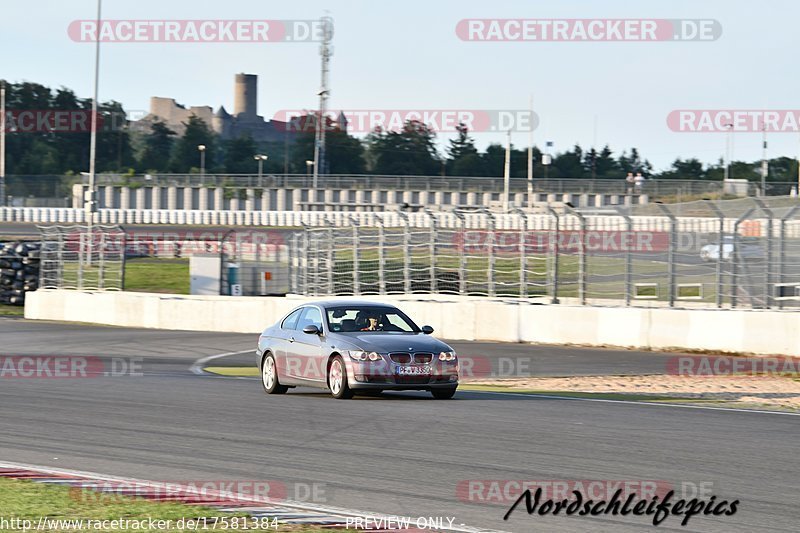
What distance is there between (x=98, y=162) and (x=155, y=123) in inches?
337

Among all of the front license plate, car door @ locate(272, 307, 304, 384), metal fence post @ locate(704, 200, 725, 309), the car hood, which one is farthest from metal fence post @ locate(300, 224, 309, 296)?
the front license plate

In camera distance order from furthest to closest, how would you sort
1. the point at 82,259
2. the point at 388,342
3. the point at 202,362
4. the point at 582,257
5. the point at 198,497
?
the point at 82,259, the point at 582,257, the point at 202,362, the point at 388,342, the point at 198,497

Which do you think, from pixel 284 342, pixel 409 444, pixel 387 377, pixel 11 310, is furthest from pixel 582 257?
pixel 11 310

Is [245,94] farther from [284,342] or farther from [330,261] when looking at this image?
[284,342]

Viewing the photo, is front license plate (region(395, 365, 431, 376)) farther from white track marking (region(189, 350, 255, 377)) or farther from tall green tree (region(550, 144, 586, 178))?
tall green tree (region(550, 144, 586, 178))

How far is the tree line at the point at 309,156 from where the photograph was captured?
325 ft

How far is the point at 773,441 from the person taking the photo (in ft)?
37.1

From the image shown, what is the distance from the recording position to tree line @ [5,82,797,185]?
99.1 meters

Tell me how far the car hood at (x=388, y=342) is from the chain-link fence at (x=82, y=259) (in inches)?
738

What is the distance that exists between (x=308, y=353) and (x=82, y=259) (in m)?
19.7

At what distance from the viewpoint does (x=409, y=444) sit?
10711 millimetres

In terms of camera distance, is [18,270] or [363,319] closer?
[363,319]

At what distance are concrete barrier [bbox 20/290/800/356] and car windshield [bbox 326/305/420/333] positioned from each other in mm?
8541

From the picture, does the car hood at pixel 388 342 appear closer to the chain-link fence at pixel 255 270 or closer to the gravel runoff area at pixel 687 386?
the gravel runoff area at pixel 687 386
